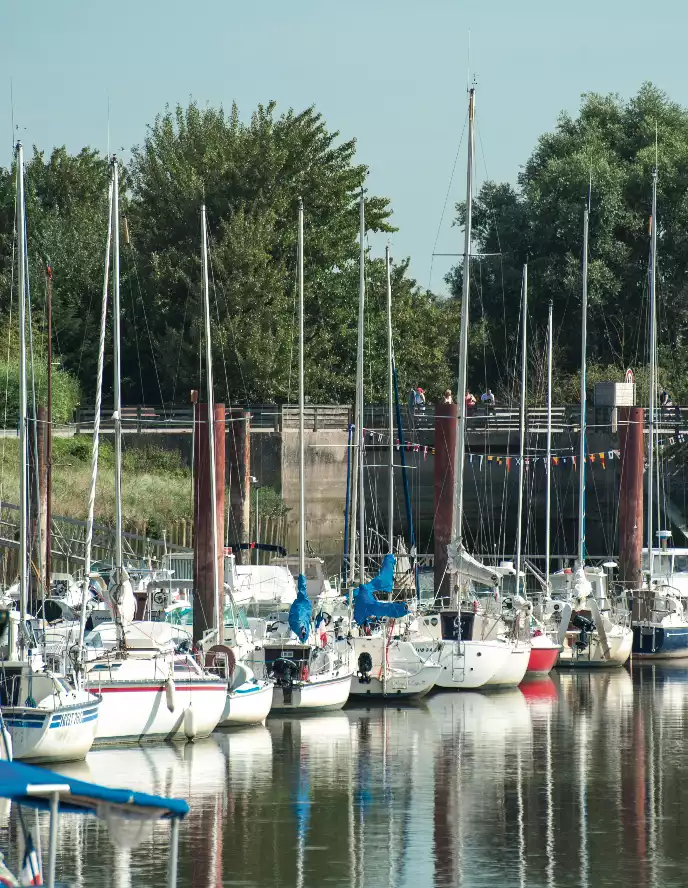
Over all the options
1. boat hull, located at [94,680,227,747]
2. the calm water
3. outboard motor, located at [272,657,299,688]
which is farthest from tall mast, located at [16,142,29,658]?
outboard motor, located at [272,657,299,688]

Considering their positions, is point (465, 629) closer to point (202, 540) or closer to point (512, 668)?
point (512, 668)

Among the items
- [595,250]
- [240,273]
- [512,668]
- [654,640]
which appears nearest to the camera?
[512,668]

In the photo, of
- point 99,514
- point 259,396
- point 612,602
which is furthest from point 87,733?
point 259,396

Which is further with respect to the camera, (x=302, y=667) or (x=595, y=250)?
(x=595, y=250)

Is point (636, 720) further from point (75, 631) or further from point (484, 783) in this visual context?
point (75, 631)

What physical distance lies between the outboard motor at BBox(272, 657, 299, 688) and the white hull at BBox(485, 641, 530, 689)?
5878mm

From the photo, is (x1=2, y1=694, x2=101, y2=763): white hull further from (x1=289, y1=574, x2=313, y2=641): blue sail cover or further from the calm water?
(x1=289, y1=574, x2=313, y2=641): blue sail cover

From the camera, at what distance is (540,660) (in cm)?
3828

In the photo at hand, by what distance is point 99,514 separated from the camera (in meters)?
53.4

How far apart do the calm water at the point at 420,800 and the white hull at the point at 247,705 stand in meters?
0.30

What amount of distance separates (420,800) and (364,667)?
9750mm

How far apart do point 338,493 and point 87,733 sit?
108 ft

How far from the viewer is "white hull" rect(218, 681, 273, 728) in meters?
29.8

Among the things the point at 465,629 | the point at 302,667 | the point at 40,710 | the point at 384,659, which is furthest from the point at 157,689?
the point at 465,629
